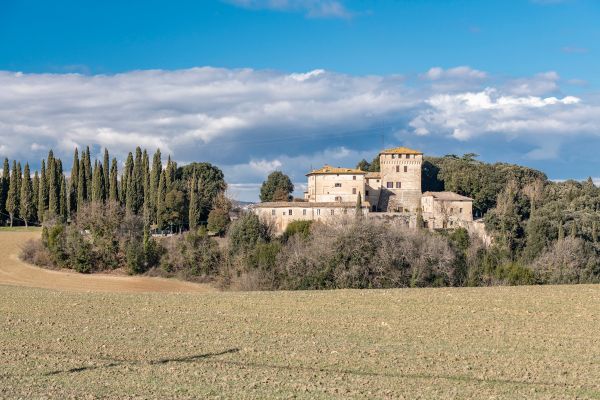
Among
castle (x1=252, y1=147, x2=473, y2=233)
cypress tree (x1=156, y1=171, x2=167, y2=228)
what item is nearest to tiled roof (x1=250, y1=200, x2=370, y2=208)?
castle (x1=252, y1=147, x2=473, y2=233)

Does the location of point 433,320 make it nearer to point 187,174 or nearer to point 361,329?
point 361,329

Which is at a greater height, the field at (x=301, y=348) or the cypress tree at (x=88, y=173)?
the cypress tree at (x=88, y=173)

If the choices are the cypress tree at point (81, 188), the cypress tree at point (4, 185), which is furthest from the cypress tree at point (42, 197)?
the cypress tree at point (4, 185)

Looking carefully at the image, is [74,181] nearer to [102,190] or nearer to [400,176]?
[102,190]

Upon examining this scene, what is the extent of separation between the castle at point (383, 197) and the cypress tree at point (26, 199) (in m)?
24.4

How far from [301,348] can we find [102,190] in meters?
63.6

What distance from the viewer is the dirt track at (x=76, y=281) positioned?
57412 millimetres

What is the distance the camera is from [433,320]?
24172 mm

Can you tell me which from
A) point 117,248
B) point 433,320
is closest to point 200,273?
point 117,248

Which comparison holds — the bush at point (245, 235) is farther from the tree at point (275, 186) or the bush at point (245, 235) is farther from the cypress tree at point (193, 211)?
the tree at point (275, 186)

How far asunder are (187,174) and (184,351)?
237 feet

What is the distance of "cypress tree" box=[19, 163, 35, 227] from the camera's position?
8106cm

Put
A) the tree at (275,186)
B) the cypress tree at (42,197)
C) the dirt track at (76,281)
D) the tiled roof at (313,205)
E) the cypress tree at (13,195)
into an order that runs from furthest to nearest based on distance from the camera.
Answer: the tree at (275,186) → the cypress tree at (13,195) → the cypress tree at (42,197) → the tiled roof at (313,205) → the dirt track at (76,281)

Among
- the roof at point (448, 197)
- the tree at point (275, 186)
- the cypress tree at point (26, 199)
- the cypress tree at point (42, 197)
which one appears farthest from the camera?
the tree at point (275, 186)
